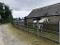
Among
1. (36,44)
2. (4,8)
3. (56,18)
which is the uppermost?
(4,8)

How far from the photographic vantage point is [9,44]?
28.1 feet

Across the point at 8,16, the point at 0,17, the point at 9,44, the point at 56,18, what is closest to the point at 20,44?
the point at 9,44

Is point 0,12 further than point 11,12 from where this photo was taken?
No

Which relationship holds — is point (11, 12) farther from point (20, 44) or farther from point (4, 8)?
point (20, 44)

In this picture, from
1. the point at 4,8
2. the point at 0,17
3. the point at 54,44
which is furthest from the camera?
the point at 4,8

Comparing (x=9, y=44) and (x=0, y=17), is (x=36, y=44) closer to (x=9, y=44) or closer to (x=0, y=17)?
(x=9, y=44)

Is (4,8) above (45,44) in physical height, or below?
above

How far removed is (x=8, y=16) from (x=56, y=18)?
28954 millimetres

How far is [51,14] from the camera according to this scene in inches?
820

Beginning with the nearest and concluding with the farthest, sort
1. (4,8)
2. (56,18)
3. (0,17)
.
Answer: (56,18), (0,17), (4,8)

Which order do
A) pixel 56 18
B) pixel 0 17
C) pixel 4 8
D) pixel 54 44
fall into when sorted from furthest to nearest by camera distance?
pixel 4 8 → pixel 0 17 → pixel 56 18 → pixel 54 44

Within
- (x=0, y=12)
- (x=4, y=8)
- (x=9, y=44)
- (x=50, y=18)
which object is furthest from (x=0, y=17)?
(x=9, y=44)

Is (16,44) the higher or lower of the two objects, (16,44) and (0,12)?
the lower

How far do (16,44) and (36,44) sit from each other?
147 centimetres
